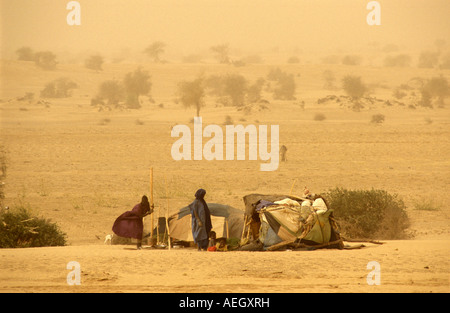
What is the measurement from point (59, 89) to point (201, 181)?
37605 mm

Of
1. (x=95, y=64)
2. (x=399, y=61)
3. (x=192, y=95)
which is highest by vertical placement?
(x=399, y=61)

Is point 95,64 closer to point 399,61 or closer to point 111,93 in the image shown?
point 111,93

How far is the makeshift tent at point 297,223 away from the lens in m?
14.3

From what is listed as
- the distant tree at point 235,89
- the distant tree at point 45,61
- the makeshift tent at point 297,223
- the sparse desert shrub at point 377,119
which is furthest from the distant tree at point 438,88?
the makeshift tent at point 297,223

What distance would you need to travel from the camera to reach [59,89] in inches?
2437

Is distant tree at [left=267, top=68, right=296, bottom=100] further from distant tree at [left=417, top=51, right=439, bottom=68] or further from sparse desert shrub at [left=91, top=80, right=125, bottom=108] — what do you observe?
distant tree at [left=417, top=51, right=439, bottom=68]

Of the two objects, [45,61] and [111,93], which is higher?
[45,61]

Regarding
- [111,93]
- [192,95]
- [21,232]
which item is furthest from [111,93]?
[21,232]

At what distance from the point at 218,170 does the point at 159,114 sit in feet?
70.2

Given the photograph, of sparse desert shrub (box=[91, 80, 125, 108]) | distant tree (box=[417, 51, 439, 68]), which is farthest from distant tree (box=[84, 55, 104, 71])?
distant tree (box=[417, 51, 439, 68])

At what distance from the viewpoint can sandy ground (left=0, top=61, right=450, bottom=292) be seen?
12773 mm

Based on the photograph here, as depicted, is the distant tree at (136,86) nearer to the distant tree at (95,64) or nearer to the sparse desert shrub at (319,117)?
the distant tree at (95,64)
